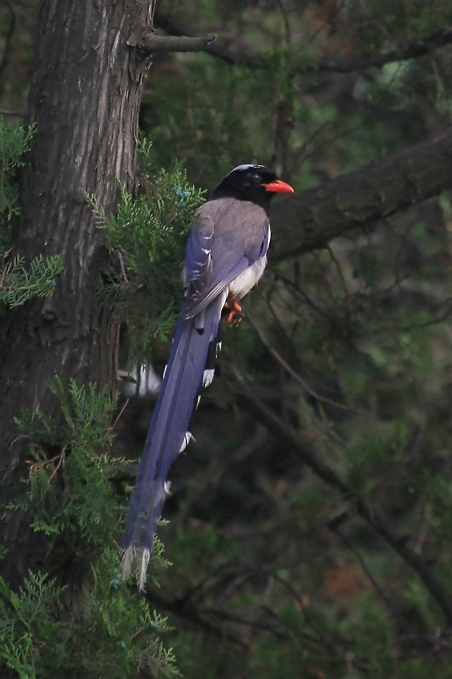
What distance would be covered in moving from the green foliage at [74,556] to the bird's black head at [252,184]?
132 cm

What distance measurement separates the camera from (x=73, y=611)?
10.6 ft

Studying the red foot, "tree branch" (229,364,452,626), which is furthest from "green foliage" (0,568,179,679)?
Answer: "tree branch" (229,364,452,626)

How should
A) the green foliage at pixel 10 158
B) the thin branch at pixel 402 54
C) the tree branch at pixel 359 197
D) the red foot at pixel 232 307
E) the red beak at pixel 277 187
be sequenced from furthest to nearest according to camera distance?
the thin branch at pixel 402 54
the tree branch at pixel 359 197
the red beak at pixel 277 187
the red foot at pixel 232 307
the green foliage at pixel 10 158

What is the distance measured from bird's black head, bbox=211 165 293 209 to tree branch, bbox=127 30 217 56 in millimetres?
881

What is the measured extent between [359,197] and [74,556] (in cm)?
200

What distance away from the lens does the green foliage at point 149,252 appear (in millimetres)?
3115

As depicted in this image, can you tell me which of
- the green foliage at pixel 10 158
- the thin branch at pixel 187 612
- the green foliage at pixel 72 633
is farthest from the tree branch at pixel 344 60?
the green foliage at pixel 72 633

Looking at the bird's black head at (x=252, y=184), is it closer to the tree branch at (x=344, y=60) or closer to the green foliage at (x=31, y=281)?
the tree branch at (x=344, y=60)

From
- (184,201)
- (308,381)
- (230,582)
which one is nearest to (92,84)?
(184,201)

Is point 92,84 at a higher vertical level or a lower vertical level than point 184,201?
higher

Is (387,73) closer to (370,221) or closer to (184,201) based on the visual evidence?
(370,221)

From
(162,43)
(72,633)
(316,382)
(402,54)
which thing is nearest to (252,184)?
(162,43)

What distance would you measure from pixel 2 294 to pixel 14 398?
0.33 m

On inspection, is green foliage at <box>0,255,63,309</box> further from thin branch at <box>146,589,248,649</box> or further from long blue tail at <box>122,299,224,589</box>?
thin branch at <box>146,589,248,649</box>
